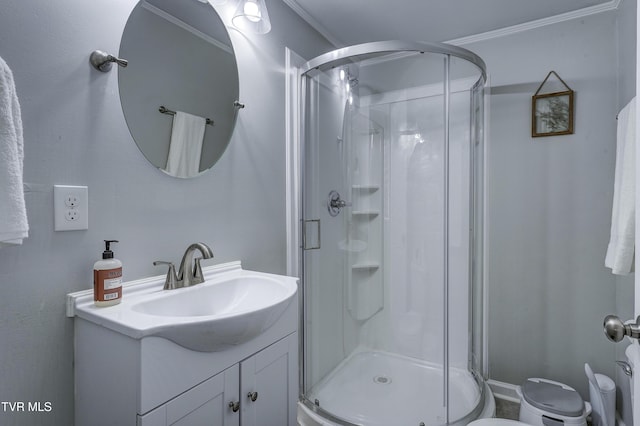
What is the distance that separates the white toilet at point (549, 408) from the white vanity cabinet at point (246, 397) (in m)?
0.87

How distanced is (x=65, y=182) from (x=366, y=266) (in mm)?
1428

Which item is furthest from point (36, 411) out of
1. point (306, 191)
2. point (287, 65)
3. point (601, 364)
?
point (601, 364)

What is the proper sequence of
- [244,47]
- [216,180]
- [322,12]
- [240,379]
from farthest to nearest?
[322,12] < [244,47] < [216,180] < [240,379]

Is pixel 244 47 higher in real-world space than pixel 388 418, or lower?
higher

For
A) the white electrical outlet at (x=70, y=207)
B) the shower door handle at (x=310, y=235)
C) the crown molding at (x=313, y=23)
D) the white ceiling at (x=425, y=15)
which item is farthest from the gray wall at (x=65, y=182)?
the white ceiling at (x=425, y=15)

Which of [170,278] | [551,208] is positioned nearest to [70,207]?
[170,278]

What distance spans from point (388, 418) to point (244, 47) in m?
1.87

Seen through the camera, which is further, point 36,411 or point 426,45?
point 426,45

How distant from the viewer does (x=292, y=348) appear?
4.17ft

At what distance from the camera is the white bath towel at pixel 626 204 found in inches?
48.8

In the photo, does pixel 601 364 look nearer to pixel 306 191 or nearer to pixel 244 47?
pixel 306 191

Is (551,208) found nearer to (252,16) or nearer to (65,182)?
(252,16)

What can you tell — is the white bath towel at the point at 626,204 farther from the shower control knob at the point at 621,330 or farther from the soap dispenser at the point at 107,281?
the soap dispenser at the point at 107,281

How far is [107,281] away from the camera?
0.96 m
